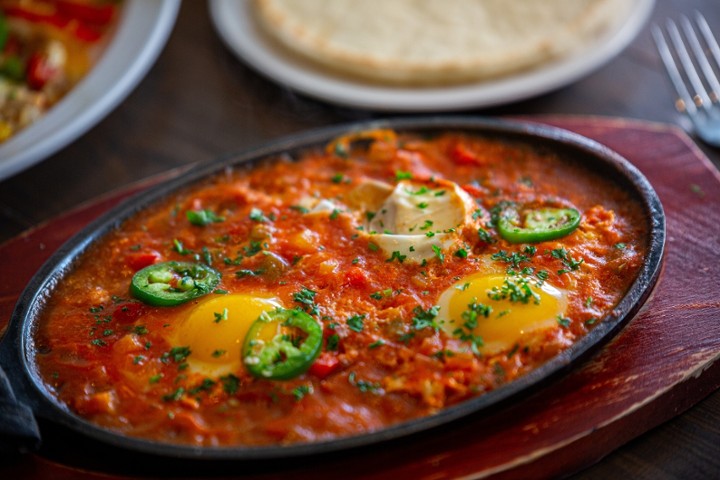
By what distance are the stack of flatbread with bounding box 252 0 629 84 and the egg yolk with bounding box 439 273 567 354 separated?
2.40 m

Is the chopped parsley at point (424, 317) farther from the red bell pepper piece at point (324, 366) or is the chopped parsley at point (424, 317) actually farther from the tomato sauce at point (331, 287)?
the red bell pepper piece at point (324, 366)

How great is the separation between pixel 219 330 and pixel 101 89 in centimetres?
262

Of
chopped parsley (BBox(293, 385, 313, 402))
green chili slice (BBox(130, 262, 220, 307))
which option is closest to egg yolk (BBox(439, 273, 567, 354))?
chopped parsley (BBox(293, 385, 313, 402))

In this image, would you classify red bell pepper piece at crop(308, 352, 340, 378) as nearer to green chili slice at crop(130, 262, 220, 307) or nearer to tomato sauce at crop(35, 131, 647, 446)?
tomato sauce at crop(35, 131, 647, 446)

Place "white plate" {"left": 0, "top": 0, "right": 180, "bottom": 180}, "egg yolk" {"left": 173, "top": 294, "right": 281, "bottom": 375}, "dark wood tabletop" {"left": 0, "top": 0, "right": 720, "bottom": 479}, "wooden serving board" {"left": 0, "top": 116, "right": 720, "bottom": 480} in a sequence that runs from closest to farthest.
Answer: "wooden serving board" {"left": 0, "top": 116, "right": 720, "bottom": 480}
"egg yolk" {"left": 173, "top": 294, "right": 281, "bottom": 375}
"white plate" {"left": 0, "top": 0, "right": 180, "bottom": 180}
"dark wood tabletop" {"left": 0, "top": 0, "right": 720, "bottom": 479}

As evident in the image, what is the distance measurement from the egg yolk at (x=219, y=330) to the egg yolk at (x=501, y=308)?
679 millimetres

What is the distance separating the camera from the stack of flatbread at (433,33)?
16.5 feet

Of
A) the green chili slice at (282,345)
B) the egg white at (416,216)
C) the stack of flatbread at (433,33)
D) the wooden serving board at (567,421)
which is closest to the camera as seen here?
the wooden serving board at (567,421)

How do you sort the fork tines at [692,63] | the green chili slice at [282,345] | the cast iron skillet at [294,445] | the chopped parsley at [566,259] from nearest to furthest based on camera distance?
the cast iron skillet at [294,445], the green chili slice at [282,345], the chopped parsley at [566,259], the fork tines at [692,63]

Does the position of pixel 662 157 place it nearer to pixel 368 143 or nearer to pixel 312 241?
pixel 368 143

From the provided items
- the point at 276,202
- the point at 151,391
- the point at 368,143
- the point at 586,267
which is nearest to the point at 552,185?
the point at 586,267

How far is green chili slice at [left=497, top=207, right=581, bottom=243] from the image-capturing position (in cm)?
321

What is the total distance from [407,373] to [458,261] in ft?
2.02

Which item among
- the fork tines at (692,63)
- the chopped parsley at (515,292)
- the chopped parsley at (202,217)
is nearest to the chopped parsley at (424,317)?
the chopped parsley at (515,292)
